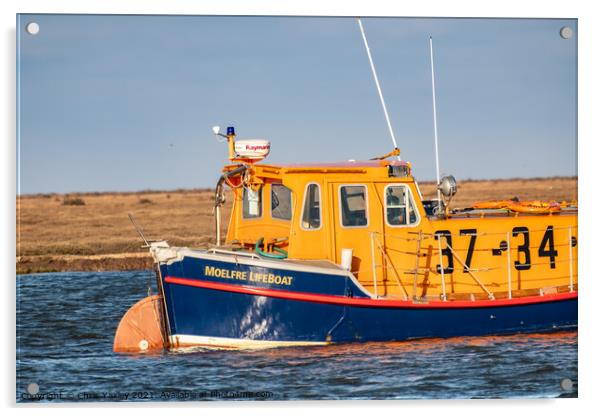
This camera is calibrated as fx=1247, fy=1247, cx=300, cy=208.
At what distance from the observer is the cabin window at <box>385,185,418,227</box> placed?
55.2 feet

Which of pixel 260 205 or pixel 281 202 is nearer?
pixel 281 202

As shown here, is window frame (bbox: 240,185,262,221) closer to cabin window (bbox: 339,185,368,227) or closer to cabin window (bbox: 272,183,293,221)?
cabin window (bbox: 272,183,293,221)

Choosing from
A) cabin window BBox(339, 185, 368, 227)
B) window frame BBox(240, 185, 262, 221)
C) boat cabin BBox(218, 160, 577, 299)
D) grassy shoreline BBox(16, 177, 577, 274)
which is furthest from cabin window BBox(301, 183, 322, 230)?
grassy shoreline BBox(16, 177, 577, 274)

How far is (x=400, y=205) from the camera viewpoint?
55.3 ft

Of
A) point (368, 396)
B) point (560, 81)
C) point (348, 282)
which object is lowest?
point (368, 396)

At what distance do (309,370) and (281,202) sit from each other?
3415 mm

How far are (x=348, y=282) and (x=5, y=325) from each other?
14.7ft

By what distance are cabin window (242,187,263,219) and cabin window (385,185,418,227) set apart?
6.31 feet

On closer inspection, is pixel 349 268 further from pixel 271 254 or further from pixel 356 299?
pixel 271 254

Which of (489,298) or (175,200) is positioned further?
(175,200)

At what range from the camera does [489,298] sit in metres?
16.4

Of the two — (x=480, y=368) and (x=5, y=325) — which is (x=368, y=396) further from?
(x=5, y=325)

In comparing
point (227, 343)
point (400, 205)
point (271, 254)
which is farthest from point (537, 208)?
point (227, 343)

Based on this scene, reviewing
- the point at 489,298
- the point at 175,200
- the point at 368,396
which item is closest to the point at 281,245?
the point at 489,298
